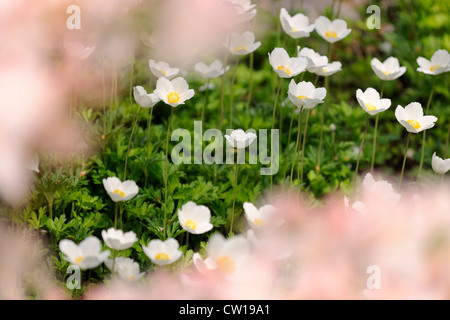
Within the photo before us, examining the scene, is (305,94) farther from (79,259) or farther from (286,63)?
(79,259)

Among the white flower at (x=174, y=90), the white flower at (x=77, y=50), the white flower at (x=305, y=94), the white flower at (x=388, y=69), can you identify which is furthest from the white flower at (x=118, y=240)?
the white flower at (x=388, y=69)

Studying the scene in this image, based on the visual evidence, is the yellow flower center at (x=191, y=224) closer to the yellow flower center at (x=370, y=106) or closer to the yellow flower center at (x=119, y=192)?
the yellow flower center at (x=119, y=192)

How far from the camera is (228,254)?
120 cm

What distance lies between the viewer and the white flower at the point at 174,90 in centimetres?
155

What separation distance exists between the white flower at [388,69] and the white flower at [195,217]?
0.82 m

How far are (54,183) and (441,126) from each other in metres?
1.74

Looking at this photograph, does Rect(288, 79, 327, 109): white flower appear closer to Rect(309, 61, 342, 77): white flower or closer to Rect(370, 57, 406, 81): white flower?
Rect(309, 61, 342, 77): white flower

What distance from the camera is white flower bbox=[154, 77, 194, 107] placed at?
5.09ft

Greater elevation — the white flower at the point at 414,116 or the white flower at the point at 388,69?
the white flower at the point at 388,69

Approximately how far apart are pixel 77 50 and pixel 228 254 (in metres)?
0.93

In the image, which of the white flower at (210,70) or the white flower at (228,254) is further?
the white flower at (210,70)

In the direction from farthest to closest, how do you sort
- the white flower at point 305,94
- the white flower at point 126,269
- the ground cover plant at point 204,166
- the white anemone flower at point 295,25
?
the white anemone flower at point 295,25, the white flower at point 305,94, the white flower at point 126,269, the ground cover plant at point 204,166

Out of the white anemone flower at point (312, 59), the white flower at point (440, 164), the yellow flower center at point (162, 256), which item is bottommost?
the yellow flower center at point (162, 256)

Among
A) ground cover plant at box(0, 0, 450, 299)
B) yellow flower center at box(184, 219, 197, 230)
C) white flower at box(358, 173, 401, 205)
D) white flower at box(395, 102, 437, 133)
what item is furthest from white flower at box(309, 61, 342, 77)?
yellow flower center at box(184, 219, 197, 230)
